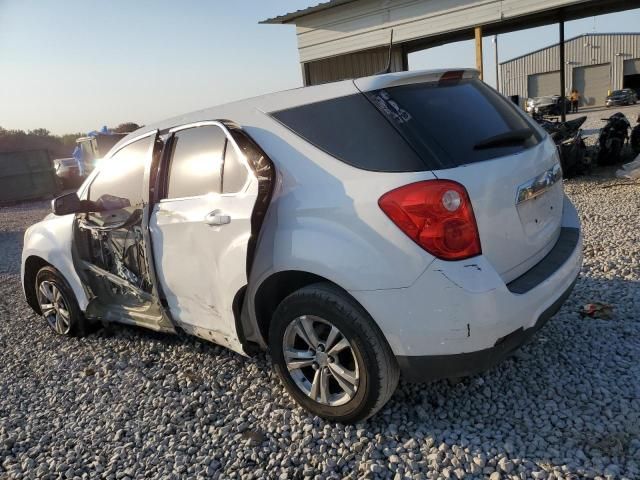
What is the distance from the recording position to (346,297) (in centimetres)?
243

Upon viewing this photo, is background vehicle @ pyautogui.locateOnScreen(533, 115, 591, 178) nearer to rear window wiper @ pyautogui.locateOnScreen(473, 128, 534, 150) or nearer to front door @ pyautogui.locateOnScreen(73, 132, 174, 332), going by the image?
rear window wiper @ pyautogui.locateOnScreen(473, 128, 534, 150)

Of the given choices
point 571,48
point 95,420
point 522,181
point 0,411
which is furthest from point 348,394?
point 571,48

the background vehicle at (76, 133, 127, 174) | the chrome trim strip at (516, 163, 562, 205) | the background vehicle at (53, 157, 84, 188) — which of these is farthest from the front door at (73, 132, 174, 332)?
the background vehicle at (53, 157, 84, 188)

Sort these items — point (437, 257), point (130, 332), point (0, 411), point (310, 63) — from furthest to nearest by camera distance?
point (310, 63), point (130, 332), point (0, 411), point (437, 257)

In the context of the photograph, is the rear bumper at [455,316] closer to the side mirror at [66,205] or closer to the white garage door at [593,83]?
the side mirror at [66,205]

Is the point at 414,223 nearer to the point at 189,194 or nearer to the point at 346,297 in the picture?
the point at 346,297

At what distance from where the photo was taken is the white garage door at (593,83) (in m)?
42.5

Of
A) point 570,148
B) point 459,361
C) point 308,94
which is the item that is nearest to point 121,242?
point 308,94

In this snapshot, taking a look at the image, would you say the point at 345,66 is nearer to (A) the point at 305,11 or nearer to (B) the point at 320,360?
(A) the point at 305,11

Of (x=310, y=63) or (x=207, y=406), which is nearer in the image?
Result: (x=207, y=406)

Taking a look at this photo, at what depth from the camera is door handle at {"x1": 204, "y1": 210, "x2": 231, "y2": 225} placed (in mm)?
2781

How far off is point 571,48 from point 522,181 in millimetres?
49084

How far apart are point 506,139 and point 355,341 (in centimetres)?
129

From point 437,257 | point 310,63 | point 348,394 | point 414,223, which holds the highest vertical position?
point 310,63
